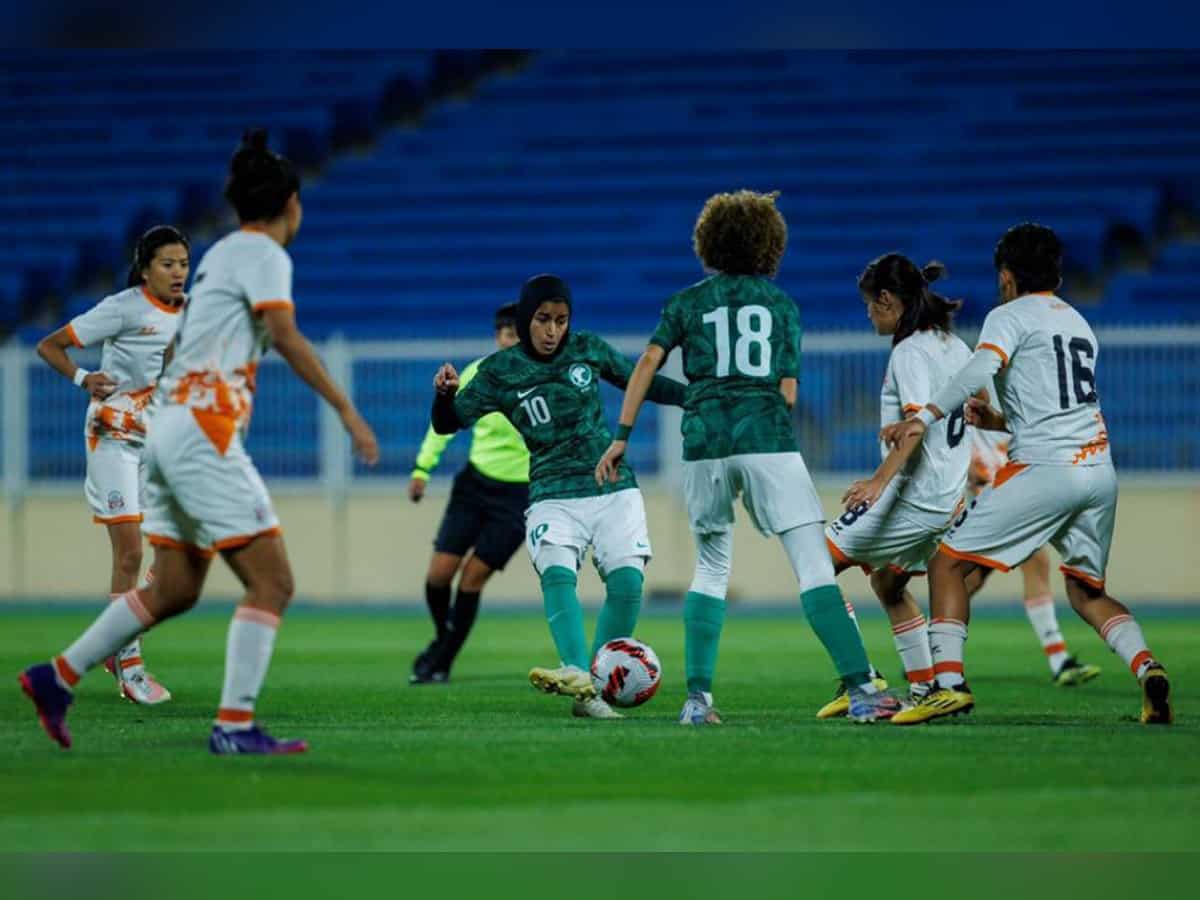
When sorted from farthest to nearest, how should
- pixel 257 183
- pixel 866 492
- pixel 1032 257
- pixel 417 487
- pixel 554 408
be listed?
pixel 417 487, pixel 554 408, pixel 1032 257, pixel 866 492, pixel 257 183

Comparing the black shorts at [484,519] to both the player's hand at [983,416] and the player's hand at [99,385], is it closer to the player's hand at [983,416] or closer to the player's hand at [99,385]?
the player's hand at [99,385]

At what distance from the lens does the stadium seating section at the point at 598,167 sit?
21594mm

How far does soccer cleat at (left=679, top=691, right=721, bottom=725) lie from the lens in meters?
7.66

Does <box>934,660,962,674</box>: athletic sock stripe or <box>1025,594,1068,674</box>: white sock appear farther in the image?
<box>1025,594,1068,674</box>: white sock

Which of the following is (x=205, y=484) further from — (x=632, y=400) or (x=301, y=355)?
(x=632, y=400)

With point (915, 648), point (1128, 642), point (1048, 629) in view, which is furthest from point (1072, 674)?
point (1128, 642)

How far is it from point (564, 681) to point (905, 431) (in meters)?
1.79

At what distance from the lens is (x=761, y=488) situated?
7422mm

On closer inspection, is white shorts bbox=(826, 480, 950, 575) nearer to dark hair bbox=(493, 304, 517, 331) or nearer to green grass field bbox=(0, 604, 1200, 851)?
green grass field bbox=(0, 604, 1200, 851)

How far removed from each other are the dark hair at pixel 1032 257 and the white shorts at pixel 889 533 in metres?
1.01

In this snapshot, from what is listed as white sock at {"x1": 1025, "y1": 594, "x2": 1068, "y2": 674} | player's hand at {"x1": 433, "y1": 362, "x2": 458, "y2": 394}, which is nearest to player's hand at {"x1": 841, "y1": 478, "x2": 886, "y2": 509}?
player's hand at {"x1": 433, "y1": 362, "x2": 458, "y2": 394}

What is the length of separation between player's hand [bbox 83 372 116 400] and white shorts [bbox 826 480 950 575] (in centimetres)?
360

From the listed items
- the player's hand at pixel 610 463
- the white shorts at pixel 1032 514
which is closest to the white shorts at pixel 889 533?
the white shorts at pixel 1032 514

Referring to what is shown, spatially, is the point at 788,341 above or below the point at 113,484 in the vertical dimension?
above
